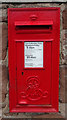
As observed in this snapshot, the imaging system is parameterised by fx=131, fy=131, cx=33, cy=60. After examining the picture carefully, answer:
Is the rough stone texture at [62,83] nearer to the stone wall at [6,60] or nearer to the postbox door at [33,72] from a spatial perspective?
the stone wall at [6,60]

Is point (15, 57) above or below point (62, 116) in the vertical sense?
above

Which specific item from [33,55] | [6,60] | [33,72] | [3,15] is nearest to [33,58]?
[33,55]

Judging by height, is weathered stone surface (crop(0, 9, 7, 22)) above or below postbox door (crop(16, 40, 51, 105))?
above

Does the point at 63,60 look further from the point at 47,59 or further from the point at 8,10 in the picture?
the point at 8,10

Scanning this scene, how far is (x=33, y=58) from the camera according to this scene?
122 cm

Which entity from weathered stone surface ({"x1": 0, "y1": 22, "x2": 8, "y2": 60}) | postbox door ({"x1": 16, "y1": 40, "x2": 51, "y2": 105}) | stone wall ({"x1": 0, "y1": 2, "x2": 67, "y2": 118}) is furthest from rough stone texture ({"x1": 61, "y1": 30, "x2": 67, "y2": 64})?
weathered stone surface ({"x1": 0, "y1": 22, "x2": 8, "y2": 60})

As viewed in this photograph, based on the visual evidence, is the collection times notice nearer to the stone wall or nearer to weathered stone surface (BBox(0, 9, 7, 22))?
the stone wall

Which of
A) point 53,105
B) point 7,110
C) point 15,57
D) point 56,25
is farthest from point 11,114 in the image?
point 56,25

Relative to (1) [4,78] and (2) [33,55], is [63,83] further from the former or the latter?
(1) [4,78]

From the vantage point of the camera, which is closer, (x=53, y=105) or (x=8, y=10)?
(x=8, y=10)

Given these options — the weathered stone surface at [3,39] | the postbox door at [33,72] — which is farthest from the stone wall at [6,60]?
the postbox door at [33,72]

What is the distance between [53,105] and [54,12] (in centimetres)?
87

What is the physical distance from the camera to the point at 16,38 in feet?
3.87

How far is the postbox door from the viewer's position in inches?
47.2
